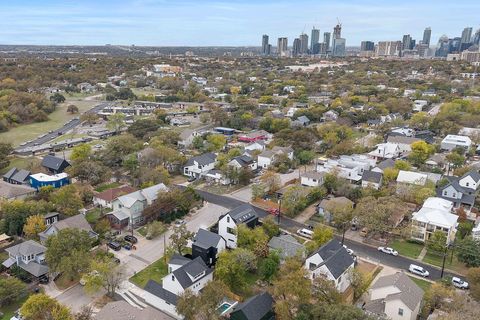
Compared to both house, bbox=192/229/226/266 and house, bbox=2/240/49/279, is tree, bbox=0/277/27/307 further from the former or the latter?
house, bbox=192/229/226/266

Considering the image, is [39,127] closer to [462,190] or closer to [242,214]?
[242,214]

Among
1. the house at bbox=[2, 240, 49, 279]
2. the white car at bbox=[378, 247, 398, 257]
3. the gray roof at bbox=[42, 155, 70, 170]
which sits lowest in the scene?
the white car at bbox=[378, 247, 398, 257]

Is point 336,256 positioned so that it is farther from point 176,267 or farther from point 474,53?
point 474,53

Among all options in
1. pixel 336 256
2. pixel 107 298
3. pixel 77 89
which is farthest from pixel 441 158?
pixel 77 89

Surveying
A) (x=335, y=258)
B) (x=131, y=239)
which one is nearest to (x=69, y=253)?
(x=131, y=239)

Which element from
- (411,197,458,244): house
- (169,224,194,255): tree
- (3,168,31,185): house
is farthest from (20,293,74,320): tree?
(411,197,458,244): house

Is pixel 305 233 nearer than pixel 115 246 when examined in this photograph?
No
